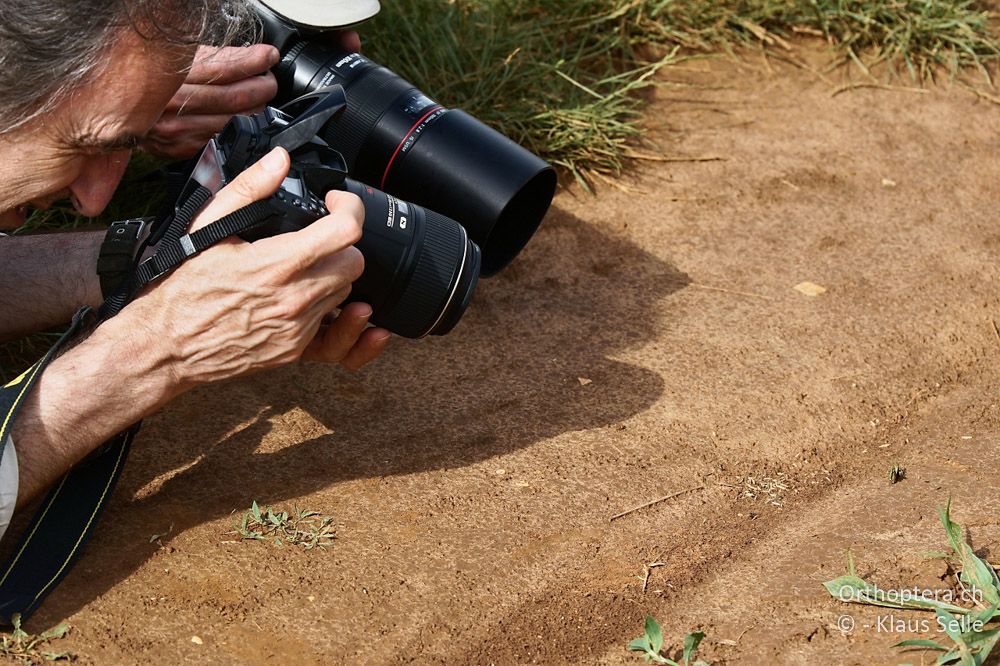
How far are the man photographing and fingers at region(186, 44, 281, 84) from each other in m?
0.20

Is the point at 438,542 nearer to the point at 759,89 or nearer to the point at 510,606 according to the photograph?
the point at 510,606

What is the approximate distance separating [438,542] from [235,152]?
2.69 ft

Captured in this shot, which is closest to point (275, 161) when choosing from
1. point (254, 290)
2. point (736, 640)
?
point (254, 290)

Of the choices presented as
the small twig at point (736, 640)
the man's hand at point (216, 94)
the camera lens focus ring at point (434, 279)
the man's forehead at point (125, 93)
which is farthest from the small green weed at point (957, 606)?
the man's hand at point (216, 94)

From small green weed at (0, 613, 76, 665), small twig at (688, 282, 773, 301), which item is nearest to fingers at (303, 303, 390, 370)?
small green weed at (0, 613, 76, 665)

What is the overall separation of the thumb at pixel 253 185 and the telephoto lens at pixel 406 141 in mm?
577

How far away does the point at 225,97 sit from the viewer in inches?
98.3

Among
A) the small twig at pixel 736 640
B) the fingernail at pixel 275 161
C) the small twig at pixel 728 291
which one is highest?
the fingernail at pixel 275 161

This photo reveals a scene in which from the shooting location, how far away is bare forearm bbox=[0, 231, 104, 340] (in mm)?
2545

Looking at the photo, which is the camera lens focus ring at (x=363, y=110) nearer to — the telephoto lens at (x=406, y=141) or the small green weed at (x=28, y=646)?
the telephoto lens at (x=406, y=141)

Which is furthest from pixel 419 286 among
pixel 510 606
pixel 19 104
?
pixel 19 104

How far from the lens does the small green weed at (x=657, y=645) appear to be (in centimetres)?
192

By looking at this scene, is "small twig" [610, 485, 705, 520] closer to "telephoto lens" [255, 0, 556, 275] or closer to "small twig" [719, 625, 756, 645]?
"small twig" [719, 625, 756, 645]

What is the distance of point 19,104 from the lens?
1.87m
